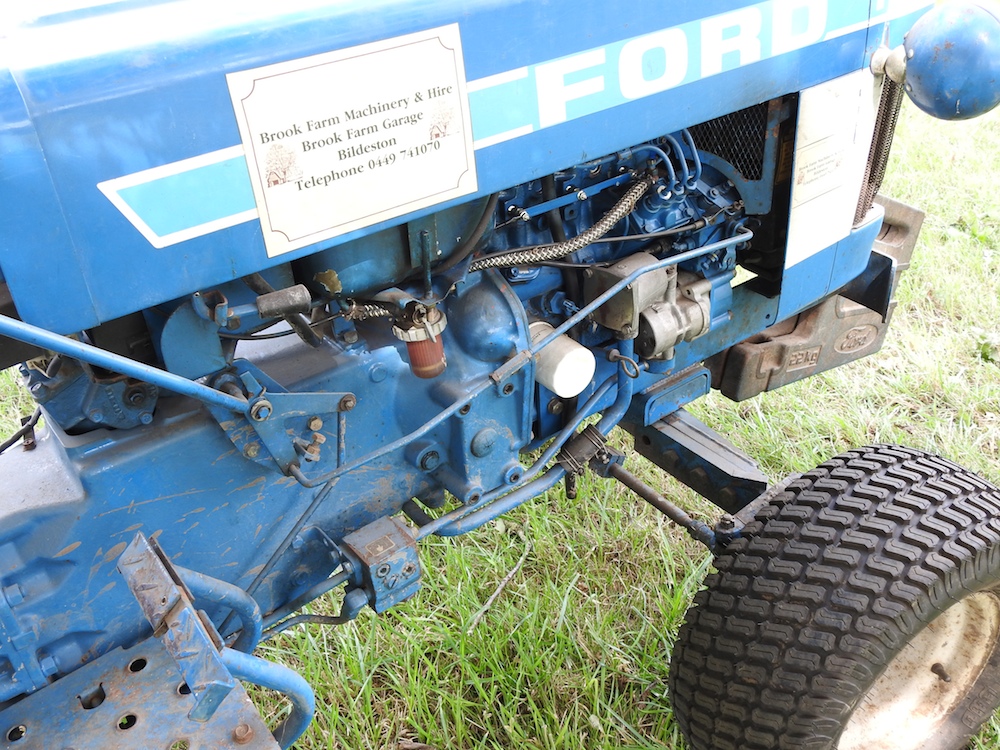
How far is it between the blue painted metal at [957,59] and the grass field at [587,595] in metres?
1.19

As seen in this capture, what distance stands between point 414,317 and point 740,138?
2.38ft

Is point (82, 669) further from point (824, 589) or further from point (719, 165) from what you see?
point (719, 165)

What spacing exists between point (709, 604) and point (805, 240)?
70 cm

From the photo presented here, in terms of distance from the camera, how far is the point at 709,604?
161 centimetres

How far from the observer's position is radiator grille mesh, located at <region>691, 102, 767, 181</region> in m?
1.58

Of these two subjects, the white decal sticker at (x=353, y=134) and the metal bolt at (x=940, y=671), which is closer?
the white decal sticker at (x=353, y=134)

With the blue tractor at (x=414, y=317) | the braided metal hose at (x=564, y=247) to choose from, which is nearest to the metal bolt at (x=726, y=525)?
the blue tractor at (x=414, y=317)

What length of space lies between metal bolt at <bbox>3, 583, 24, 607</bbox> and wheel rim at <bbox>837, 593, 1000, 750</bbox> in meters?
1.48

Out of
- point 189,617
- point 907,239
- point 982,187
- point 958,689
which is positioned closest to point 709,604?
point 958,689

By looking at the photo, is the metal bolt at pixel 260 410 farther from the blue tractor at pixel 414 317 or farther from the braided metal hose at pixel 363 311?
the braided metal hose at pixel 363 311

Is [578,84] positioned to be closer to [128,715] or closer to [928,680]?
[128,715]

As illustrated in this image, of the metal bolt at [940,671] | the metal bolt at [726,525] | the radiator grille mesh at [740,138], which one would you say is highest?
the radiator grille mesh at [740,138]

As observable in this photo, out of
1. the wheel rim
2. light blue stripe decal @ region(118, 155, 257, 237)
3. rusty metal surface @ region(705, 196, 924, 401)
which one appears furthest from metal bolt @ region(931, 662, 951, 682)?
light blue stripe decal @ region(118, 155, 257, 237)

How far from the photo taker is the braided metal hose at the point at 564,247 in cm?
141
